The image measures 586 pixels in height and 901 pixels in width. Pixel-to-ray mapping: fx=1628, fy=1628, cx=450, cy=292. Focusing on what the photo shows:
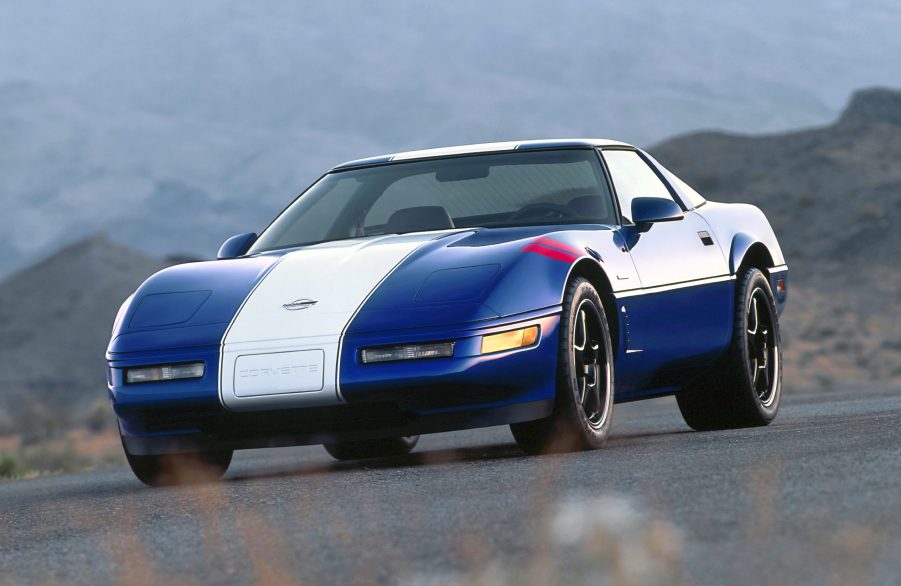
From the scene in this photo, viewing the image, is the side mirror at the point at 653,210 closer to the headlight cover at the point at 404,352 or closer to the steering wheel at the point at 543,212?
the steering wheel at the point at 543,212

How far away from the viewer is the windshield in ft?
25.9

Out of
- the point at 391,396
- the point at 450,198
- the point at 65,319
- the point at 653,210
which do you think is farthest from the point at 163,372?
the point at 65,319

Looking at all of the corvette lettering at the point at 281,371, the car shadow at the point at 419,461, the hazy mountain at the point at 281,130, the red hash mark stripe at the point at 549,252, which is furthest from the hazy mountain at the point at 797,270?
the hazy mountain at the point at 281,130

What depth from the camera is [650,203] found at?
7789mm

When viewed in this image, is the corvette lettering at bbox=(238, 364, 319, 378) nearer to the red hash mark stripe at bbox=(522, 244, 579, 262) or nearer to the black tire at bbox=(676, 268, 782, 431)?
the red hash mark stripe at bbox=(522, 244, 579, 262)

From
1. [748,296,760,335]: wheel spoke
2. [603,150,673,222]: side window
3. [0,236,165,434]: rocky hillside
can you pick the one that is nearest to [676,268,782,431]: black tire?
[748,296,760,335]: wheel spoke

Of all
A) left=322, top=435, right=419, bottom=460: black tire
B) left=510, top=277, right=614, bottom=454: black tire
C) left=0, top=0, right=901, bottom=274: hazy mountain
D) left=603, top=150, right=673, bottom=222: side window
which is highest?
Answer: left=603, top=150, right=673, bottom=222: side window

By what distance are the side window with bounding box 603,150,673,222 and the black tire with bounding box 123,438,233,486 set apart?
2.29 meters

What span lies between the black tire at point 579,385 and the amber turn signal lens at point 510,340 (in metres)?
0.17

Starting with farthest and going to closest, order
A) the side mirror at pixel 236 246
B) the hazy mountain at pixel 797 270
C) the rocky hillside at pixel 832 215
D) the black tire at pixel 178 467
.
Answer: the hazy mountain at pixel 797 270, the rocky hillside at pixel 832 215, the side mirror at pixel 236 246, the black tire at pixel 178 467

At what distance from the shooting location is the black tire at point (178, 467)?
7.19 meters

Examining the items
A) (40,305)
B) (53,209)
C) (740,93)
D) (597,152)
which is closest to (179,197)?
(53,209)

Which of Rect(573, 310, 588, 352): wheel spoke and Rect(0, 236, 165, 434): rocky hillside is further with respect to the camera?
Rect(0, 236, 165, 434): rocky hillside

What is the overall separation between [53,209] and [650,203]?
528ft
